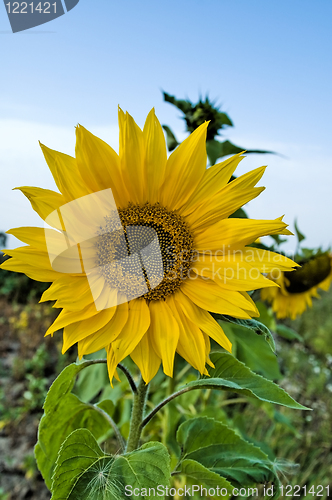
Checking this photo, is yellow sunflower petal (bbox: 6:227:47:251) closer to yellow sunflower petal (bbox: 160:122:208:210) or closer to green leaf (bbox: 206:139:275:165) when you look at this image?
yellow sunflower petal (bbox: 160:122:208:210)

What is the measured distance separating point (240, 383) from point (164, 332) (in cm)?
23

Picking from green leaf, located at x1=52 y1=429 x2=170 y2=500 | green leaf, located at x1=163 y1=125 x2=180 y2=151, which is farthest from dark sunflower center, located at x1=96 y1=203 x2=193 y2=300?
green leaf, located at x1=163 y1=125 x2=180 y2=151

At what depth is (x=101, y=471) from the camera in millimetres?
792

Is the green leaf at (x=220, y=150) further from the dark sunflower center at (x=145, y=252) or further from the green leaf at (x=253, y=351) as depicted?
the green leaf at (x=253, y=351)

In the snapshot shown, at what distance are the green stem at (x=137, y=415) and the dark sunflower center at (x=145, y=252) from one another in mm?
217

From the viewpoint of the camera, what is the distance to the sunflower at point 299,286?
2.11m

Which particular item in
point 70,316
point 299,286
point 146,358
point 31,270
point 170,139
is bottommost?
point 299,286

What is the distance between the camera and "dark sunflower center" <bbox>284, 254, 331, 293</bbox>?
2.12 m

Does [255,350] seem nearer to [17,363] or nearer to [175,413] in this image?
[175,413]

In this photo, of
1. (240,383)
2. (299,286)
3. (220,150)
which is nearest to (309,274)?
(299,286)

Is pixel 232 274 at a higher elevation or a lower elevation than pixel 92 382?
higher

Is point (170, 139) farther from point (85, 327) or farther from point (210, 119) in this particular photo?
point (85, 327)

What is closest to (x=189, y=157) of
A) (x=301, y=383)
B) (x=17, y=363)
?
(x=17, y=363)

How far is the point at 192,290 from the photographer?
2.95ft
